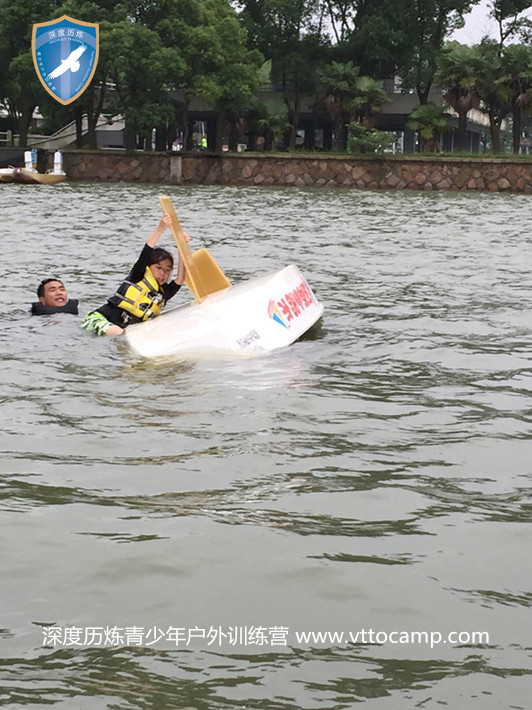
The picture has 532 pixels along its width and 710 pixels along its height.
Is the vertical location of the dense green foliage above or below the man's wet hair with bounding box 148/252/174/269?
above

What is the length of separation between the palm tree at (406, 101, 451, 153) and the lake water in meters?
42.6

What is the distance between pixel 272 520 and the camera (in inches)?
197

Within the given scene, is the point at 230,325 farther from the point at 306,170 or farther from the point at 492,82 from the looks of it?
the point at 492,82

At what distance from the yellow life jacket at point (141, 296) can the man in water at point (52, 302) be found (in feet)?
3.28

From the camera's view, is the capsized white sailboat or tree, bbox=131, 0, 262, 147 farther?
tree, bbox=131, 0, 262, 147

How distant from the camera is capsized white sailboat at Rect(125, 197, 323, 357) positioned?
8.93m

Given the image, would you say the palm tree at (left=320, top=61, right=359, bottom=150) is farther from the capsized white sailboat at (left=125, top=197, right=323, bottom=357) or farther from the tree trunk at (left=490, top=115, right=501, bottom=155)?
the capsized white sailboat at (left=125, top=197, right=323, bottom=357)

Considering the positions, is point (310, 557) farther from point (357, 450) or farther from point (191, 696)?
point (357, 450)

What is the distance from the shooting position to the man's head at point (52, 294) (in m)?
11.2

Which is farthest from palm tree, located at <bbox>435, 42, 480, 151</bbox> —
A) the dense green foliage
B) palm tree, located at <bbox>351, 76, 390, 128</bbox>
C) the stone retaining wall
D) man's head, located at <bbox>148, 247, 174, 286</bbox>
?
man's head, located at <bbox>148, 247, 174, 286</bbox>

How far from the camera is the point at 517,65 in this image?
49.6 metres

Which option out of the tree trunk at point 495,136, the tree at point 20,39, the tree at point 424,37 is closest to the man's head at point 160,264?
the tree at point 20,39

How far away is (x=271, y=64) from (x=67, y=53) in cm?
1123

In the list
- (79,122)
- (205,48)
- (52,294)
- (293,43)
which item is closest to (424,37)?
(293,43)
